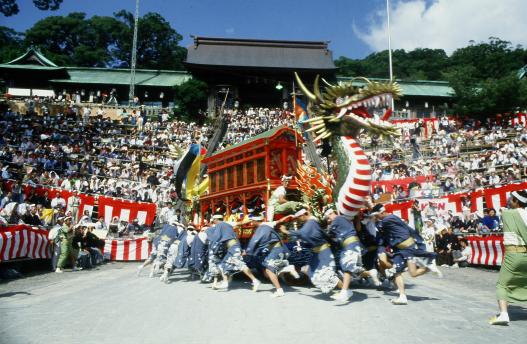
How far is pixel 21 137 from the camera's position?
22.8m

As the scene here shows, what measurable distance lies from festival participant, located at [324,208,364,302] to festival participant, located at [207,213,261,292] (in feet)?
6.29

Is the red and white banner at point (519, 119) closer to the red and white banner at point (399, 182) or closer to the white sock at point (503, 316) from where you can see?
the red and white banner at point (399, 182)

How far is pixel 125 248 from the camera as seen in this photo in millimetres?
14703

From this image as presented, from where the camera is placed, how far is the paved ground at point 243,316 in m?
4.44

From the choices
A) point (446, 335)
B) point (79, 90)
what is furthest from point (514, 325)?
point (79, 90)

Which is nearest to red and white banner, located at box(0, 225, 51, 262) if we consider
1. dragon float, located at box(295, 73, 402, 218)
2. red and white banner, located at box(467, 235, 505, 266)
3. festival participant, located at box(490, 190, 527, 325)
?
dragon float, located at box(295, 73, 402, 218)

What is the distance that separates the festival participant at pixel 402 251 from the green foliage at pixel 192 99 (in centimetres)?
2728

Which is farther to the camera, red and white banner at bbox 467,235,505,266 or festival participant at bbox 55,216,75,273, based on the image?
festival participant at bbox 55,216,75,273

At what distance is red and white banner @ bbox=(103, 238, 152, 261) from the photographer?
14.7 metres

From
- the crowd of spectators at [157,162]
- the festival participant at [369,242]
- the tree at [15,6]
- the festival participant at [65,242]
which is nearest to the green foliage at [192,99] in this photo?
the crowd of spectators at [157,162]

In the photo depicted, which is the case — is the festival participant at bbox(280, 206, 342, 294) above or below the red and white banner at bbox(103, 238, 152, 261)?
above

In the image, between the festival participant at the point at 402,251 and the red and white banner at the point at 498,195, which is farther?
the red and white banner at the point at 498,195

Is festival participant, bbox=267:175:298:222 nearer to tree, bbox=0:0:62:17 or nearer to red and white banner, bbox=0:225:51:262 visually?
red and white banner, bbox=0:225:51:262

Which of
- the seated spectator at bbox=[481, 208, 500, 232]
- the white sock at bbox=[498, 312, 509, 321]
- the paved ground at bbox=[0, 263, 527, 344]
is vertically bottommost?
the paved ground at bbox=[0, 263, 527, 344]
